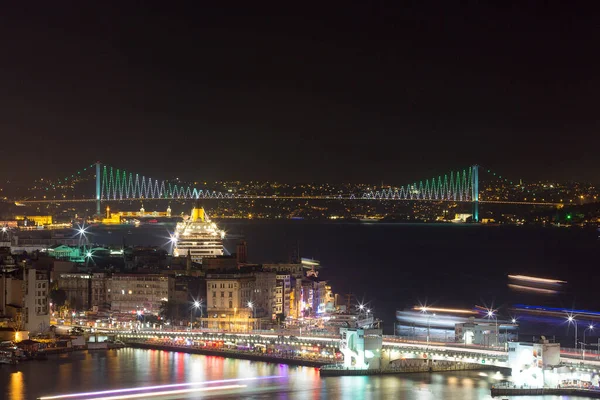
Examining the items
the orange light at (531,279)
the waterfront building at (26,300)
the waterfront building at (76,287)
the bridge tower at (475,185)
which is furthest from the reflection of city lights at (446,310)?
the bridge tower at (475,185)

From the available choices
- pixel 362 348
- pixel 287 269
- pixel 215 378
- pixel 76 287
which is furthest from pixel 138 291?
pixel 362 348

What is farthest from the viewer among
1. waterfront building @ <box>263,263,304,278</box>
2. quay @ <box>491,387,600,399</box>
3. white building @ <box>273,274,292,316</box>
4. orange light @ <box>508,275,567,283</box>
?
orange light @ <box>508,275,567,283</box>

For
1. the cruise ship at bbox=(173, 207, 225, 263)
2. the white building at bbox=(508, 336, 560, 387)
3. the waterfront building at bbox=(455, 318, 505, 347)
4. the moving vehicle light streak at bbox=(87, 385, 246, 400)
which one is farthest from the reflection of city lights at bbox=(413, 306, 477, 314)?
the moving vehicle light streak at bbox=(87, 385, 246, 400)

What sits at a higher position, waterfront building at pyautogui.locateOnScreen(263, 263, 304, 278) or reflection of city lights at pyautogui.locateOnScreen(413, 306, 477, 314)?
waterfront building at pyautogui.locateOnScreen(263, 263, 304, 278)

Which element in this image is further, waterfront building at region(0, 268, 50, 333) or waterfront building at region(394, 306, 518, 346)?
waterfront building at region(0, 268, 50, 333)

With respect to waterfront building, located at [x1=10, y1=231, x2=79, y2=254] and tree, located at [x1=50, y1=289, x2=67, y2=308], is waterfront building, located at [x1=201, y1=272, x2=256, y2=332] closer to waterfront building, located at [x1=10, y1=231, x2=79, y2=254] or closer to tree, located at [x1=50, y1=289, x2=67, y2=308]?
tree, located at [x1=50, y1=289, x2=67, y2=308]

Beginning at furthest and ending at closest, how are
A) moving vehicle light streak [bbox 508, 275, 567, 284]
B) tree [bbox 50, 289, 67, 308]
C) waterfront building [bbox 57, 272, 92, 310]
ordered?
moving vehicle light streak [bbox 508, 275, 567, 284], waterfront building [bbox 57, 272, 92, 310], tree [bbox 50, 289, 67, 308]
